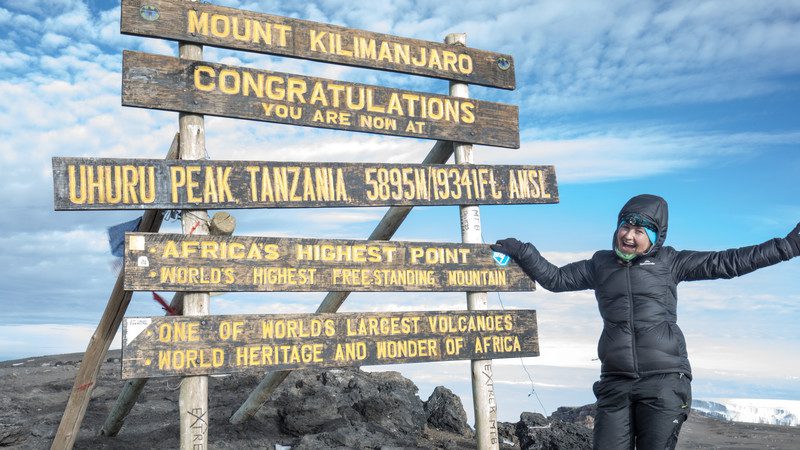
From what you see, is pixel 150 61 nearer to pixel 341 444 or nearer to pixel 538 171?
pixel 538 171

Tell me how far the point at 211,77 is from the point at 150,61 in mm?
522

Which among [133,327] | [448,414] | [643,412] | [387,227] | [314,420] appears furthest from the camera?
[448,414]

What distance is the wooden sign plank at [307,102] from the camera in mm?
5965

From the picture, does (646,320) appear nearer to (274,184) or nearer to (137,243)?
(274,184)

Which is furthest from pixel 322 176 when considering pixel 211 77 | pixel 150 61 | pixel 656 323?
pixel 656 323

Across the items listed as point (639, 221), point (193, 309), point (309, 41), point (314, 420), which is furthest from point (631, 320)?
point (314, 420)

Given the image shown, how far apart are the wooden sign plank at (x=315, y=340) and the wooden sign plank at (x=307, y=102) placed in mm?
1838

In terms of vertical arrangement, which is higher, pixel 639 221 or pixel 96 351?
pixel 639 221

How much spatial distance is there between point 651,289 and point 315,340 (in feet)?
9.47

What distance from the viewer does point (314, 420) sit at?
905 centimetres

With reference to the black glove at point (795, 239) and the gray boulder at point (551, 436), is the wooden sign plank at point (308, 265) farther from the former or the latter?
the gray boulder at point (551, 436)

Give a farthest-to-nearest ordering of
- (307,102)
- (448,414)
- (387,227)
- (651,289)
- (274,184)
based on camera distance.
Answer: (448,414), (387,227), (307,102), (274,184), (651,289)

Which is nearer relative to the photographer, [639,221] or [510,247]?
[639,221]

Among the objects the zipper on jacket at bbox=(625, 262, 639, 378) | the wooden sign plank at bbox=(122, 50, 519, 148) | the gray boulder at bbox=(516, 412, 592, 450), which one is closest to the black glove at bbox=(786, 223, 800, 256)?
the zipper on jacket at bbox=(625, 262, 639, 378)
